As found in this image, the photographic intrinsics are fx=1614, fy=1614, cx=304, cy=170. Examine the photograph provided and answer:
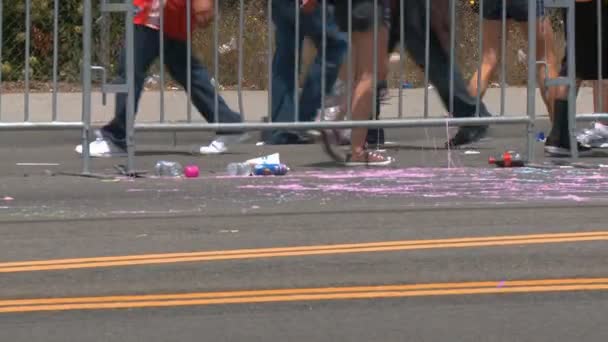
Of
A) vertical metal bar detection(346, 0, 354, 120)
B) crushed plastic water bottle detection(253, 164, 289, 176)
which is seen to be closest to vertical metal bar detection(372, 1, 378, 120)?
vertical metal bar detection(346, 0, 354, 120)

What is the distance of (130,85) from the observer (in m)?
10.6

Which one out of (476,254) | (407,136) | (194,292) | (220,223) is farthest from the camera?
(407,136)

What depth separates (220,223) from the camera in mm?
8648

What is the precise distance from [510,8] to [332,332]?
6066 millimetres

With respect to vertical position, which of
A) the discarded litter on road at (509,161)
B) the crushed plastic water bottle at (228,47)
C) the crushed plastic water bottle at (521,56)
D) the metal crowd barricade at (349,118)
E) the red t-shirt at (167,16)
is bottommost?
the discarded litter on road at (509,161)

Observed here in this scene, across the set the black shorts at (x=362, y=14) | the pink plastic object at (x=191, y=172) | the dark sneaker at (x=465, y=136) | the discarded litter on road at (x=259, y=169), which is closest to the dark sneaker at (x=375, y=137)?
the dark sneaker at (x=465, y=136)

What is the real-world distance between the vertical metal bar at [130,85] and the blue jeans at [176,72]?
0.54 metres

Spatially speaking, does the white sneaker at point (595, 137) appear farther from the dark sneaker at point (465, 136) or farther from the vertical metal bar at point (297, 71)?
the vertical metal bar at point (297, 71)

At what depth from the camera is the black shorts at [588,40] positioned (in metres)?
11.9

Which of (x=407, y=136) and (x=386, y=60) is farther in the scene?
(x=407, y=136)

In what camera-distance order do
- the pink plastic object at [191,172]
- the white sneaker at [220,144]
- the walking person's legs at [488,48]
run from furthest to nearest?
1. the white sneaker at [220,144]
2. the walking person's legs at [488,48]
3. the pink plastic object at [191,172]

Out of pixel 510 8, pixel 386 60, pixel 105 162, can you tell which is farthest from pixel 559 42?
pixel 105 162

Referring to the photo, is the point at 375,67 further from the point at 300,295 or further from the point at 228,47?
the point at 300,295

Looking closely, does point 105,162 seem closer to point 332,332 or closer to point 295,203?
point 295,203
